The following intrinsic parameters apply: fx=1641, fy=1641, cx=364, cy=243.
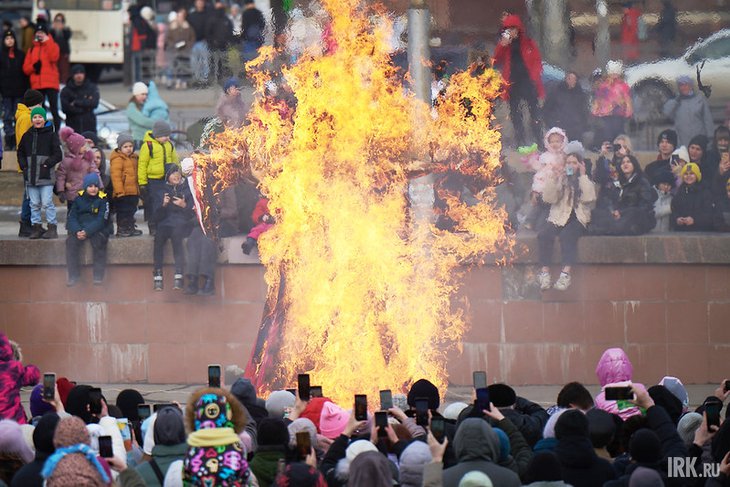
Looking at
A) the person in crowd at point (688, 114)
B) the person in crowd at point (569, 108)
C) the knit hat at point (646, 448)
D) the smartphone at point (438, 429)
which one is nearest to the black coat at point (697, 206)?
the person in crowd at point (688, 114)

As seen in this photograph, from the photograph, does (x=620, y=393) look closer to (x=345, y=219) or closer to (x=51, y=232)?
(x=345, y=219)

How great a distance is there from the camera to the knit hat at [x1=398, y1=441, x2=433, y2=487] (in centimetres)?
888

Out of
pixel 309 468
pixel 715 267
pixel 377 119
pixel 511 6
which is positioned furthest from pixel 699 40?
pixel 309 468

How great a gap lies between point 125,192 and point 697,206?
18.9 feet

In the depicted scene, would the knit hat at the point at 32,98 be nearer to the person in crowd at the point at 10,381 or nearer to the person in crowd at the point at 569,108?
the person in crowd at the point at 569,108

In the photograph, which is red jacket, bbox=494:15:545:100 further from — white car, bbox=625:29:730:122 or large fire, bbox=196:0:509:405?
large fire, bbox=196:0:509:405

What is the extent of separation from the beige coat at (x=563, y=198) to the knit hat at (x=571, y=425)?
697 cm

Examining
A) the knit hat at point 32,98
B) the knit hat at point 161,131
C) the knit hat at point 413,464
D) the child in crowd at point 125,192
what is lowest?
the knit hat at point 413,464

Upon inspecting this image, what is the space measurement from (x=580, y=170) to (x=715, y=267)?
1.64m

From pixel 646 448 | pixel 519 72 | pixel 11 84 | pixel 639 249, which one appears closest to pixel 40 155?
pixel 11 84

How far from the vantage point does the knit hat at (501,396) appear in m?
10.3

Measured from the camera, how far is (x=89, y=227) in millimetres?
16422

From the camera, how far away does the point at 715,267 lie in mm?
16062

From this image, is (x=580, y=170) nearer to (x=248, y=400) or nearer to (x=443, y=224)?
(x=443, y=224)
